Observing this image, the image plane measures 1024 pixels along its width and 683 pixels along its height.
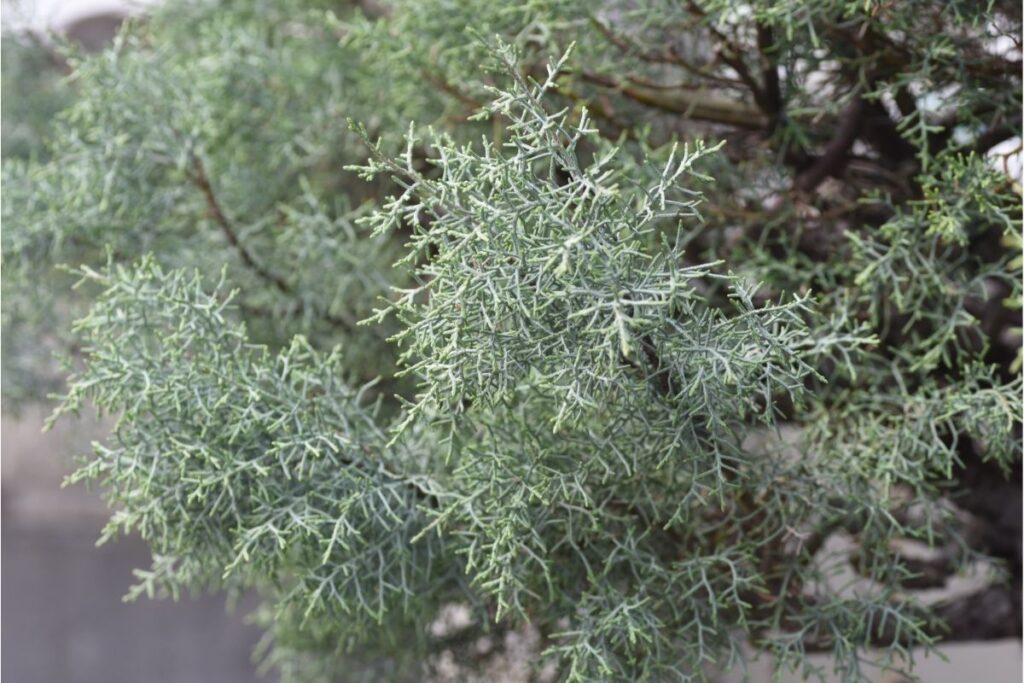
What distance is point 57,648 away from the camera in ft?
5.29

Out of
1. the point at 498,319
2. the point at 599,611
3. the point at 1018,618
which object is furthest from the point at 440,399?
the point at 1018,618

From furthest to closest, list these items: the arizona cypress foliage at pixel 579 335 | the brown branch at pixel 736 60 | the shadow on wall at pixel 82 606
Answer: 1. the shadow on wall at pixel 82 606
2. the brown branch at pixel 736 60
3. the arizona cypress foliage at pixel 579 335

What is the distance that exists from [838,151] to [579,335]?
1.02 feet

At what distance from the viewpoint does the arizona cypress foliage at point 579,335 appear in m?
0.43

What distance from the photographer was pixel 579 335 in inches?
16.7

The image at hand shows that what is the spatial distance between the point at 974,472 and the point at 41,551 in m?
1.45

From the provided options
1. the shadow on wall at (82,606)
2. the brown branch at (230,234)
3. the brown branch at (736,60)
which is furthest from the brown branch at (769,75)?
the shadow on wall at (82,606)

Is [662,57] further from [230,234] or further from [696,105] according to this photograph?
[230,234]

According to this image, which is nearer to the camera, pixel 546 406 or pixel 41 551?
pixel 546 406

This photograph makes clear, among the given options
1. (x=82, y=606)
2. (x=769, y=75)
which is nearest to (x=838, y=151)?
(x=769, y=75)

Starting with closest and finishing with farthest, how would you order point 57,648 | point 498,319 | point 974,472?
point 498,319, point 974,472, point 57,648

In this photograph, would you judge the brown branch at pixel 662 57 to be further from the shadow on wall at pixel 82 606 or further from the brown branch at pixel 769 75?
the shadow on wall at pixel 82 606

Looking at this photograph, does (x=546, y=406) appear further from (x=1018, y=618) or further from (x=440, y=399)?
(x=1018, y=618)

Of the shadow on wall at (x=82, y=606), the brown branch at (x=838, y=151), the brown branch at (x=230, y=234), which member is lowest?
the shadow on wall at (x=82, y=606)
